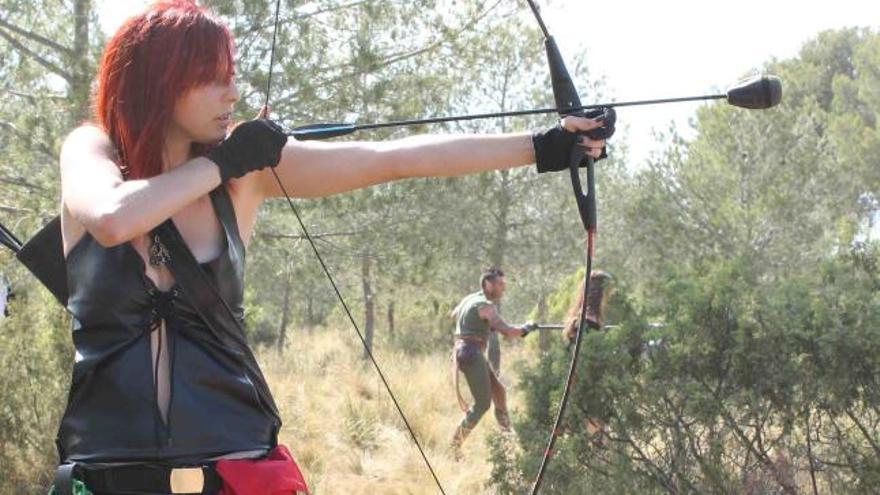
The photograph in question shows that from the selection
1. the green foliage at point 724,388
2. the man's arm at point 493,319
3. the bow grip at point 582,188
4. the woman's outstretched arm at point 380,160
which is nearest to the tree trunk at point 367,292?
the man's arm at point 493,319

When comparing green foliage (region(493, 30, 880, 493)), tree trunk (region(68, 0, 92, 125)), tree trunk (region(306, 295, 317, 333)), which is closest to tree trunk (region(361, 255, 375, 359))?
green foliage (region(493, 30, 880, 493))

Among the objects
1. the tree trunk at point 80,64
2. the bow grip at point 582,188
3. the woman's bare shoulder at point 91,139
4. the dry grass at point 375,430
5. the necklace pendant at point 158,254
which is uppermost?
the tree trunk at point 80,64

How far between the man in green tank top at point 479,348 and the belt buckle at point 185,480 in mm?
7023

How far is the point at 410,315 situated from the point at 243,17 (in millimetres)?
16127

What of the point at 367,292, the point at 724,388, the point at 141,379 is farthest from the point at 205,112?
the point at 367,292

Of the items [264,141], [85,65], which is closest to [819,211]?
[85,65]

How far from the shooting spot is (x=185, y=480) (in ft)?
6.28

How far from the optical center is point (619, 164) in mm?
21766

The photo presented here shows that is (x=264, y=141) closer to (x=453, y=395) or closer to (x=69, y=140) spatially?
(x=69, y=140)

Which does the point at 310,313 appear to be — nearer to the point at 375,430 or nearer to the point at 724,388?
the point at 375,430

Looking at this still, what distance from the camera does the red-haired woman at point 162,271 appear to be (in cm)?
192

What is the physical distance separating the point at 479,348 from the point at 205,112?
736 cm

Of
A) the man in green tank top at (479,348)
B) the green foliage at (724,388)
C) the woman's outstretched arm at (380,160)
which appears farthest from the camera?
the man in green tank top at (479,348)

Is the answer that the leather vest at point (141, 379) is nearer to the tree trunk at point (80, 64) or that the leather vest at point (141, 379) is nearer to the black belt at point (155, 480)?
the black belt at point (155, 480)
